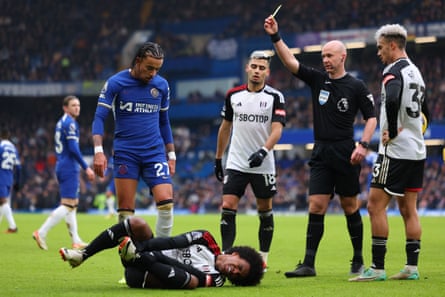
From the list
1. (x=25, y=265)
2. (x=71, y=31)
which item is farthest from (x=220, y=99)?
(x=25, y=265)

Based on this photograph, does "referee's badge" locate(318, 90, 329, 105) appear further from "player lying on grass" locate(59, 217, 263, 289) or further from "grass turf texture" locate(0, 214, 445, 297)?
"player lying on grass" locate(59, 217, 263, 289)

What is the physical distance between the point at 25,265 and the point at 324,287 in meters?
4.50

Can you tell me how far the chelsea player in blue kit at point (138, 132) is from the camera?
338 inches

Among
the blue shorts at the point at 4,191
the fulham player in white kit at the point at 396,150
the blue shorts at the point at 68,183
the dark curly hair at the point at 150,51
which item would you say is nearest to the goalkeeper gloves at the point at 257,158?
the fulham player in white kit at the point at 396,150

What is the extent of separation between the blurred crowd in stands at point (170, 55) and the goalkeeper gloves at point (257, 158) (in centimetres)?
2700

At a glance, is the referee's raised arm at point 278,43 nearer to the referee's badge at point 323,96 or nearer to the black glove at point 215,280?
the referee's badge at point 323,96

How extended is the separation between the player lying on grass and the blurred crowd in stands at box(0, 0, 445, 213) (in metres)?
28.6

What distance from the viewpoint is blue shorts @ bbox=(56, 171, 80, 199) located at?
46.0 ft

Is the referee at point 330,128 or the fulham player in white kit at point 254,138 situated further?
the fulham player in white kit at point 254,138

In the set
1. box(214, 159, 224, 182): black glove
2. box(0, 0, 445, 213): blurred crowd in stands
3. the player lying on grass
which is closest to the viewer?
the player lying on grass

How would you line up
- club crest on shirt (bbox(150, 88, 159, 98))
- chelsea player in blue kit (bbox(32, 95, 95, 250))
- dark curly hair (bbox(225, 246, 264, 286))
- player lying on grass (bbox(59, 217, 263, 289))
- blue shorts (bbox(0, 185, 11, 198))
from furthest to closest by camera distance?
blue shorts (bbox(0, 185, 11, 198))
chelsea player in blue kit (bbox(32, 95, 95, 250))
club crest on shirt (bbox(150, 88, 159, 98))
dark curly hair (bbox(225, 246, 264, 286))
player lying on grass (bbox(59, 217, 263, 289))

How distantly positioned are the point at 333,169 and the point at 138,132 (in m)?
2.19

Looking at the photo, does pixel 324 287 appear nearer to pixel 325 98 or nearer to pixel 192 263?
pixel 192 263

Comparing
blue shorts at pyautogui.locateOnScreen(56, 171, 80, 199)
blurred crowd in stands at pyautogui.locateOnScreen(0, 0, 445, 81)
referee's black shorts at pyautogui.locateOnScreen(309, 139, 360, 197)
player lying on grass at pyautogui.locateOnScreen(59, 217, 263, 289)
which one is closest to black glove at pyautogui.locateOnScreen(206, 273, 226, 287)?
player lying on grass at pyautogui.locateOnScreen(59, 217, 263, 289)
